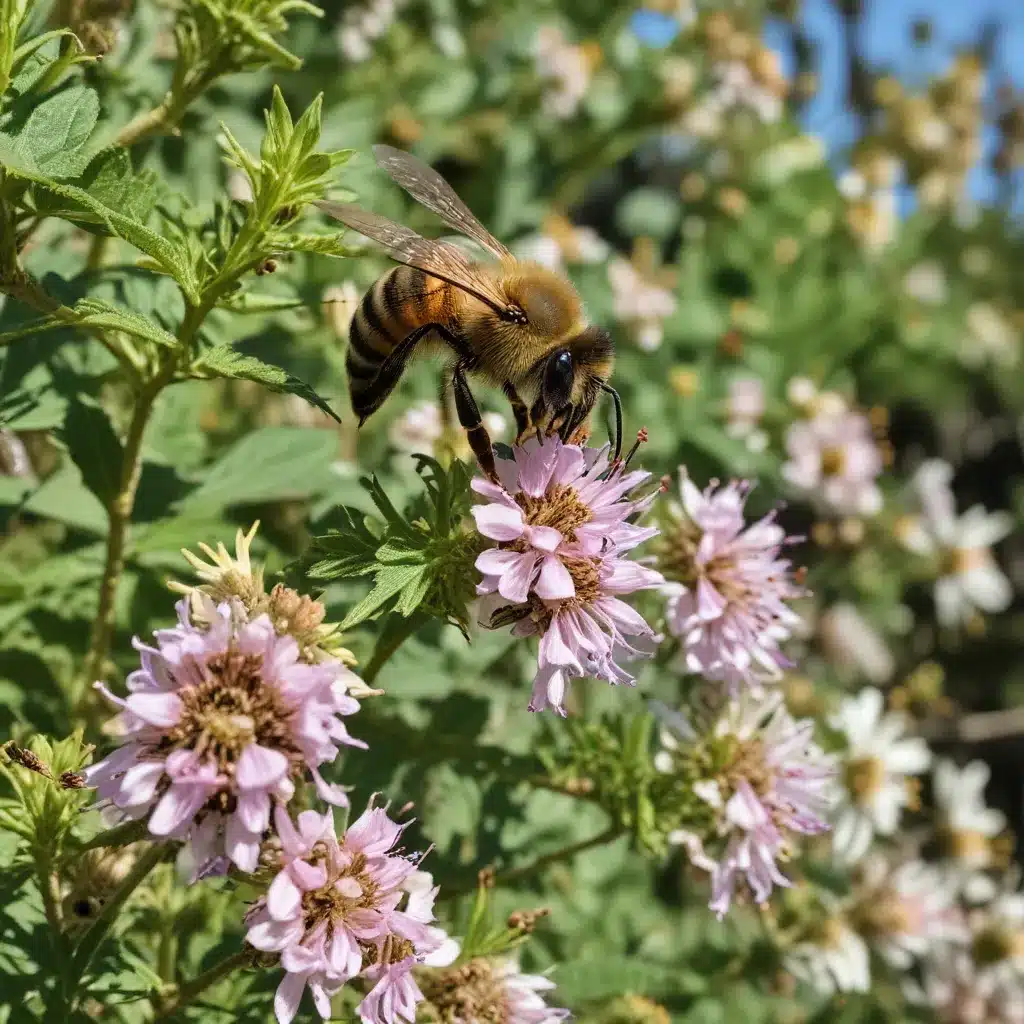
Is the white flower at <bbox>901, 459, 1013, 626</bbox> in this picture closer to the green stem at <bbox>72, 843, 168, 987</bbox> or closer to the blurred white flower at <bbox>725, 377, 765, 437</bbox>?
the blurred white flower at <bbox>725, 377, 765, 437</bbox>

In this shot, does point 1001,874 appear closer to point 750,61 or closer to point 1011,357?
point 1011,357

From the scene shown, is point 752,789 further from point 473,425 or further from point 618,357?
point 618,357

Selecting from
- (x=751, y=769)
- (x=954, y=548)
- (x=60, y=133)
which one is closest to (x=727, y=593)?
(x=751, y=769)

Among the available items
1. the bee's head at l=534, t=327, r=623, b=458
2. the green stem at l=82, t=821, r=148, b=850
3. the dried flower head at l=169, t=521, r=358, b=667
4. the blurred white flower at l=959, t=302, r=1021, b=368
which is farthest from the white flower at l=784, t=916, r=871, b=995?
the blurred white flower at l=959, t=302, r=1021, b=368

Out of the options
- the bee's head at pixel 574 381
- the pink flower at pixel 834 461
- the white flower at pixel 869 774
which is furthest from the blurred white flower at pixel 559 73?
the bee's head at pixel 574 381

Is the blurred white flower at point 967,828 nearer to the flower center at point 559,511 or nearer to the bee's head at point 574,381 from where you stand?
the bee's head at point 574,381

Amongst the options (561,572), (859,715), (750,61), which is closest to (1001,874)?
(859,715)
